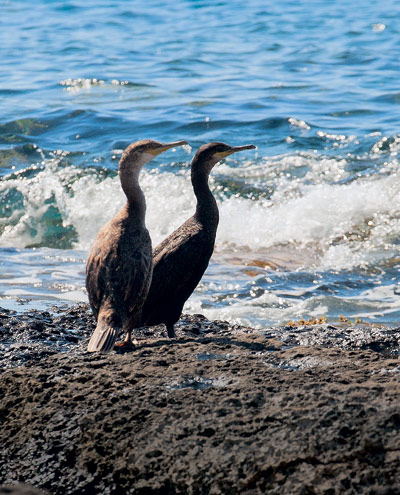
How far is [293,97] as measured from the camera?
16.8 meters

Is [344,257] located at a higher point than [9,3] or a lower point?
lower

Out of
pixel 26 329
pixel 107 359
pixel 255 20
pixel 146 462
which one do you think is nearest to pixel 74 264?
pixel 26 329

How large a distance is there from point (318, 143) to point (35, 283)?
731 centimetres

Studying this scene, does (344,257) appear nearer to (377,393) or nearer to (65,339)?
(65,339)

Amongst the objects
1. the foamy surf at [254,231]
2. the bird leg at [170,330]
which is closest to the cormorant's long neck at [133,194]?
the bird leg at [170,330]

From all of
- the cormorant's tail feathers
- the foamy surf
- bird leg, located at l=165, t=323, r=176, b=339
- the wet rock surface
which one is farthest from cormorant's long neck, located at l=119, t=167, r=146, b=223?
the foamy surf

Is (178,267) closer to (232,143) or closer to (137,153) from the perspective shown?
(137,153)

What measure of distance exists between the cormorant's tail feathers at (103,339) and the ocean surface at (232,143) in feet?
6.94

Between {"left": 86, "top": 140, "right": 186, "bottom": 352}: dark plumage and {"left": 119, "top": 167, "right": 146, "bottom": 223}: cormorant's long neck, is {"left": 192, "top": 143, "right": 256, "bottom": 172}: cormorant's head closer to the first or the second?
{"left": 119, "top": 167, "right": 146, "bottom": 223}: cormorant's long neck

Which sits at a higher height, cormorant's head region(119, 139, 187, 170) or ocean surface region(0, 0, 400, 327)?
→ cormorant's head region(119, 139, 187, 170)

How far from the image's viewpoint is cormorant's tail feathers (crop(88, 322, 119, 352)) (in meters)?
4.75

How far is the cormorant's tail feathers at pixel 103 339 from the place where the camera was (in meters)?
4.75

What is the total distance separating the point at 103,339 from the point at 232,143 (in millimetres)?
9694

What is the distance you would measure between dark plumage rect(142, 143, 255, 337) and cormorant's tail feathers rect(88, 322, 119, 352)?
845 millimetres
